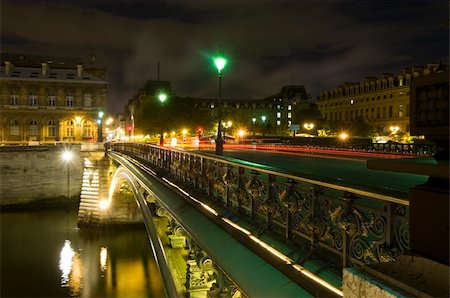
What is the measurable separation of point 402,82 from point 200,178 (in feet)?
229

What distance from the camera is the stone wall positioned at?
1813 inches

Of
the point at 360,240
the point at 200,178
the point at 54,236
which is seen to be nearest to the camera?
the point at 360,240

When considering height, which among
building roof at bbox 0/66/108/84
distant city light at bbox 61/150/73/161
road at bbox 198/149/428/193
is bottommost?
distant city light at bbox 61/150/73/161

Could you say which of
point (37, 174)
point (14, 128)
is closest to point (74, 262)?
point (37, 174)

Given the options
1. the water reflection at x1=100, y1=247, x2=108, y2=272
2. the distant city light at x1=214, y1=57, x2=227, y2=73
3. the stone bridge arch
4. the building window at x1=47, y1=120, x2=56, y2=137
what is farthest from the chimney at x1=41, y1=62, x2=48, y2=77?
the distant city light at x1=214, y1=57, x2=227, y2=73

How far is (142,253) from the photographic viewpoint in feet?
98.5

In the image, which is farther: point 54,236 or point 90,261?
point 54,236

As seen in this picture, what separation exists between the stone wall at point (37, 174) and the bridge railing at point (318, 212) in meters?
41.1

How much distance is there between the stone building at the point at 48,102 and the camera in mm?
70312

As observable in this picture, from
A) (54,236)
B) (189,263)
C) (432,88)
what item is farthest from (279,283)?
(54,236)

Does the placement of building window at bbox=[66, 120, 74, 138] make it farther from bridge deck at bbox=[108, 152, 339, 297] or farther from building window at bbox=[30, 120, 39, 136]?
bridge deck at bbox=[108, 152, 339, 297]

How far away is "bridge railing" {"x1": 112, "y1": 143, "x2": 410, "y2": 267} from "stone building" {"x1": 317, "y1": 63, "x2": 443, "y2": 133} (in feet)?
202

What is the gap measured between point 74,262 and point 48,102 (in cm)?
5082

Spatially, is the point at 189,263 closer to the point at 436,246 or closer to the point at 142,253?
the point at 436,246
